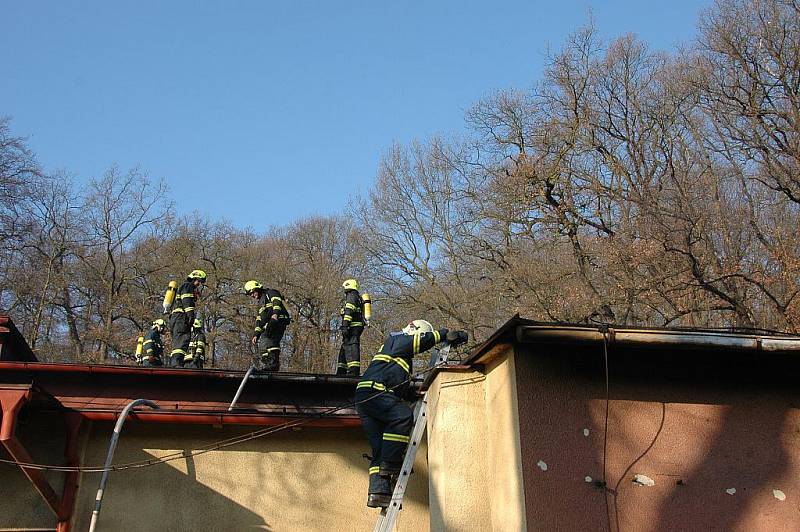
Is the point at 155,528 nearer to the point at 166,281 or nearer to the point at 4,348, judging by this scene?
the point at 4,348

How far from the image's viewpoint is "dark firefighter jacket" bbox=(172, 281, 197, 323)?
41.9 ft

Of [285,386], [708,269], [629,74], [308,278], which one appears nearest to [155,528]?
[285,386]

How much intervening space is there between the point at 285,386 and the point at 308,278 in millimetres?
22459

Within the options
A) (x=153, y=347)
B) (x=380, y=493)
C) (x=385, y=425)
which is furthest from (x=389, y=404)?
(x=153, y=347)

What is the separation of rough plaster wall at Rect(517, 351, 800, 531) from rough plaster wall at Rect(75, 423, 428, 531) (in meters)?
2.42

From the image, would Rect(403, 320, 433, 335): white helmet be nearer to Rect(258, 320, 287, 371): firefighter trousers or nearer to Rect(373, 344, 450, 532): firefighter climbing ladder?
Rect(373, 344, 450, 532): firefighter climbing ladder

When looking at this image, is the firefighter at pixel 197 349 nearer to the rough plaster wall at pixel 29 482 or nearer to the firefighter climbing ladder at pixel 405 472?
the rough plaster wall at pixel 29 482

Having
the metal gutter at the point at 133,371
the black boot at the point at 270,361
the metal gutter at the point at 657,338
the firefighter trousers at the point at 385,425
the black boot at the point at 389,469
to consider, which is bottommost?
the black boot at the point at 389,469

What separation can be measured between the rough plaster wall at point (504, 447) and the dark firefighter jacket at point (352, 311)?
645 cm

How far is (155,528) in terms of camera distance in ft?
24.2

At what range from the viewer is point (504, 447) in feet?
19.3

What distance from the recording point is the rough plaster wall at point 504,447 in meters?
5.57

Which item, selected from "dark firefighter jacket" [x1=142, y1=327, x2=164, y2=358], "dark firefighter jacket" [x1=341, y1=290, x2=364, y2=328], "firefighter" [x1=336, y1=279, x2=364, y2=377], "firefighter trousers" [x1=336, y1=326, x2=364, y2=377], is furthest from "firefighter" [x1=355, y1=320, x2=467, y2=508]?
"dark firefighter jacket" [x1=142, y1=327, x2=164, y2=358]

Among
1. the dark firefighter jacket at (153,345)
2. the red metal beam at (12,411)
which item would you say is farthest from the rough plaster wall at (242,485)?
the dark firefighter jacket at (153,345)
